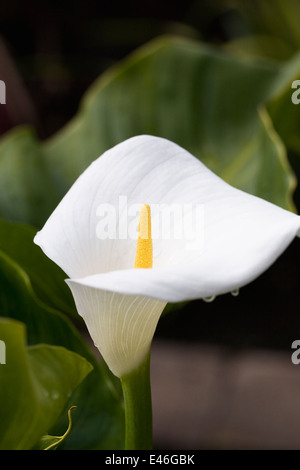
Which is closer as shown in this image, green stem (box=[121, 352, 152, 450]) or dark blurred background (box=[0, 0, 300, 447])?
green stem (box=[121, 352, 152, 450])

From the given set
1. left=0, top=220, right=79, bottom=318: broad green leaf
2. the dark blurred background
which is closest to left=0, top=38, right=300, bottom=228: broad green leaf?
left=0, top=220, right=79, bottom=318: broad green leaf

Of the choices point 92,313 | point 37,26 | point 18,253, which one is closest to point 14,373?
point 92,313

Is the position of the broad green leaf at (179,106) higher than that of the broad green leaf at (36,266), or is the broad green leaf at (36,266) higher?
the broad green leaf at (179,106)

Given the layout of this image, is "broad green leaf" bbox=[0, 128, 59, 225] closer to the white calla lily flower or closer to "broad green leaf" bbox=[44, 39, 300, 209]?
"broad green leaf" bbox=[44, 39, 300, 209]

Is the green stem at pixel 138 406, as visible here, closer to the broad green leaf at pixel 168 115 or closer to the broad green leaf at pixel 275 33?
the broad green leaf at pixel 168 115

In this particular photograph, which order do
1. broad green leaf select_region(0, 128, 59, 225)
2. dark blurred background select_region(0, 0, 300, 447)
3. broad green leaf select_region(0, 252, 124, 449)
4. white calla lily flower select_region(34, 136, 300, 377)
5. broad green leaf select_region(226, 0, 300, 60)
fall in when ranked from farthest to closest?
dark blurred background select_region(0, 0, 300, 447), broad green leaf select_region(226, 0, 300, 60), broad green leaf select_region(0, 128, 59, 225), broad green leaf select_region(0, 252, 124, 449), white calla lily flower select_region(34, 136, 300, 377)

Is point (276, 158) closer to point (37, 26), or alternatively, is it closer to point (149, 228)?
point (149, 228)

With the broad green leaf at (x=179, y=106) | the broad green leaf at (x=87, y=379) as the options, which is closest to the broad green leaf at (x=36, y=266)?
the broad green leaf at (x=87, y=379)
